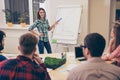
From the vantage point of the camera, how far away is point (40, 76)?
1.76 m

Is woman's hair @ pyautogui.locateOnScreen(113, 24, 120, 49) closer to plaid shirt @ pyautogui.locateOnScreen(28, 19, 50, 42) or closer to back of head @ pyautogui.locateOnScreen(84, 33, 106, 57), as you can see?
back of head @ pyautogui.locateOnScreen(84, 33, 106, 57)

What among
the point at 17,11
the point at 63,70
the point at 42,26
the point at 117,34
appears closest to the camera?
→ the point at 63,70

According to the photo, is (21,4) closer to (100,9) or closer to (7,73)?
(100,9)

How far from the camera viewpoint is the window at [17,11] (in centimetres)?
602

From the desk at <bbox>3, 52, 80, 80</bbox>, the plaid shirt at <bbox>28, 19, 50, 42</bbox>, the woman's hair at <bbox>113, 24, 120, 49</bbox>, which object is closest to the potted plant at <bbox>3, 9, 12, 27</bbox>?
the plaid shirt at <bbox>28, 19, 50, 42</bbox>

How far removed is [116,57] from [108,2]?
231cm

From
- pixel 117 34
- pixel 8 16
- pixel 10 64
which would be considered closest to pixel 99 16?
pixel 117 34

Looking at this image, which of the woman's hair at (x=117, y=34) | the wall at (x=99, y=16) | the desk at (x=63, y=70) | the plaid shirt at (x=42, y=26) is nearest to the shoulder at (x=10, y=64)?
the desk at (x=63, y=70)

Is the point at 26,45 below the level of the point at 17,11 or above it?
below

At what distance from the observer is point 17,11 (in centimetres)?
615

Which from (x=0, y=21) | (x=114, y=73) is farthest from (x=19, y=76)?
(x=0, y=21)

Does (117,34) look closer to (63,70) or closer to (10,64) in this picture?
(63,70)

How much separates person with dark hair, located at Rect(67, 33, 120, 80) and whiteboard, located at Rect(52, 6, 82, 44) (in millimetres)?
3291

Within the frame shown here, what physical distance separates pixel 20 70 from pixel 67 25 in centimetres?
333
